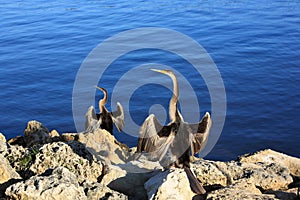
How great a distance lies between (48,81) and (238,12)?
14783 mm

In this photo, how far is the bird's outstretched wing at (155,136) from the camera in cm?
848

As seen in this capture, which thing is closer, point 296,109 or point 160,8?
point 296,109

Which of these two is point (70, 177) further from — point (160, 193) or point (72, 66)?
point (72, 66)

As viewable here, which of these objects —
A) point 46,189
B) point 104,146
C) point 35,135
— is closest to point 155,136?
point 46,189

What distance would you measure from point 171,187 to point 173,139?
1.68 metres

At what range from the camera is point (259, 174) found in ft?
28.3

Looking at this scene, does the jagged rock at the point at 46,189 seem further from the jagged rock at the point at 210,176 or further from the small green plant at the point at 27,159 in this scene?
the jagged rock at the point at 210,176

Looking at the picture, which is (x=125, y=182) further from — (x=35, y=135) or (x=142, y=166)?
(x=35, y=135)

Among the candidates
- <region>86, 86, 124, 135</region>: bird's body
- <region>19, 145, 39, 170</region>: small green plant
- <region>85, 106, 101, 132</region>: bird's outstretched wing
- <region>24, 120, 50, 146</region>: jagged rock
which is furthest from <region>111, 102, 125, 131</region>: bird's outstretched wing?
<region>19, 145, 39, 170</region>: small green plant

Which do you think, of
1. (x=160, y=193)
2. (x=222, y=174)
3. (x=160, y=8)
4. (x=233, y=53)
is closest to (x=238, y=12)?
(x=160, y=8)

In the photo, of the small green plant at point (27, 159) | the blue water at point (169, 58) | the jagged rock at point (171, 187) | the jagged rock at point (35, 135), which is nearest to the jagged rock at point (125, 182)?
the jagged rock at point (171, 187)

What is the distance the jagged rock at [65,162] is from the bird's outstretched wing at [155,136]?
1.04m

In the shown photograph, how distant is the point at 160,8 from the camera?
32.1 meters

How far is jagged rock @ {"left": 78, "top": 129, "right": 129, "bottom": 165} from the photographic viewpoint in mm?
11055
